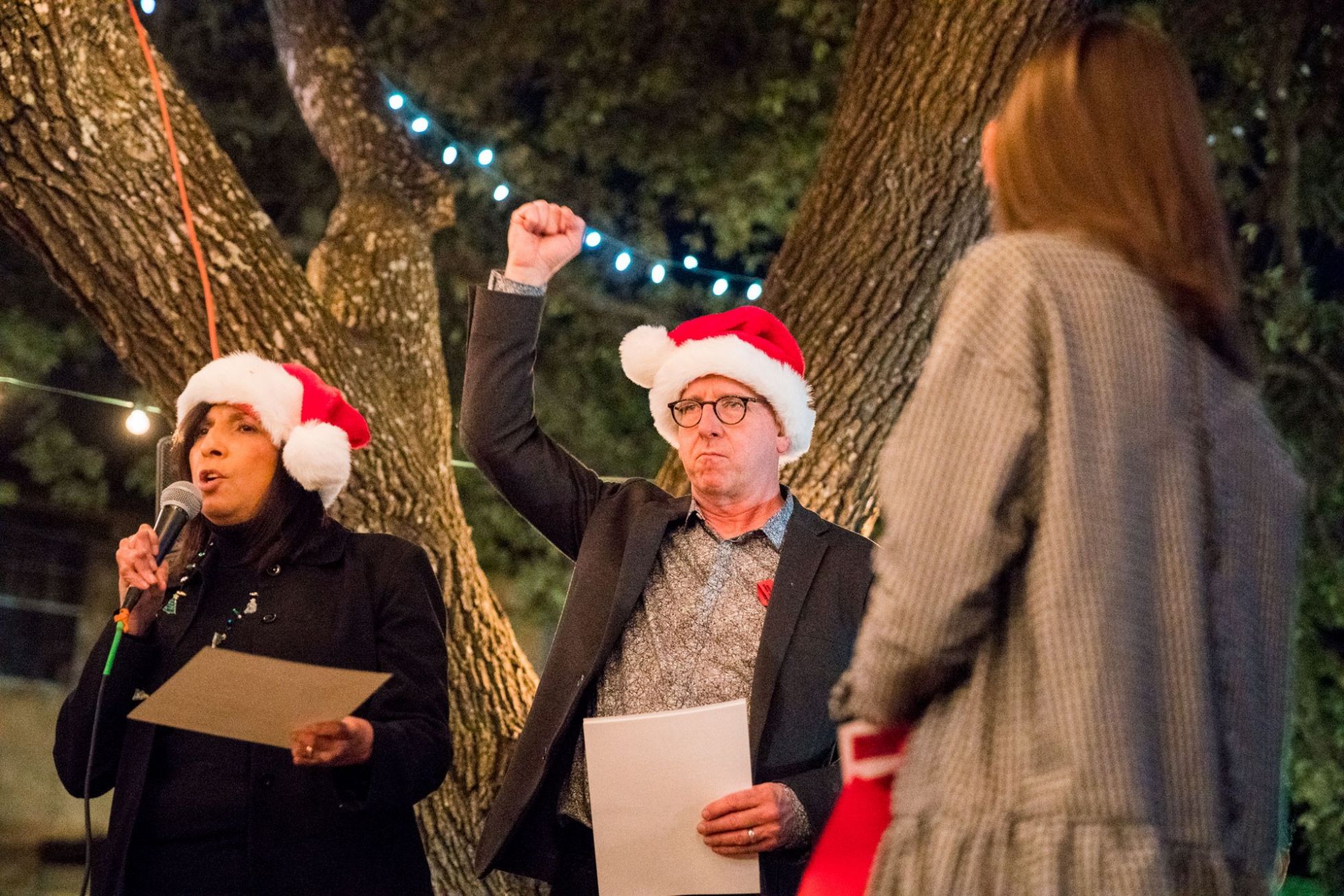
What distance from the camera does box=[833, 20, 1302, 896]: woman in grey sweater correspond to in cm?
149

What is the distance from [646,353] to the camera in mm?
3186

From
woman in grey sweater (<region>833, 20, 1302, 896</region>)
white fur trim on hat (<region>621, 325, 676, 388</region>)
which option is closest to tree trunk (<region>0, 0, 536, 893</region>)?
white fur trim on hat (<region>621, 325, 676, 388</region>)

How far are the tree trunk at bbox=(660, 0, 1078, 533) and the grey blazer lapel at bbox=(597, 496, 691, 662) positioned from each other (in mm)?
1200

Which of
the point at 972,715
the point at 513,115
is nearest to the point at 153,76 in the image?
the point at 972,715

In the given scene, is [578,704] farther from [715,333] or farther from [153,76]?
[153,76]

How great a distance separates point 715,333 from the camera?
125 inches

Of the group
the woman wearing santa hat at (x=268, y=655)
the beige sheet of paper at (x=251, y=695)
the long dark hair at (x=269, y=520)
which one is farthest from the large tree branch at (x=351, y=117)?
the beige sheet of paper at (x=251, y=695)

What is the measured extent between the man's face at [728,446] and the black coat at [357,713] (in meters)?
0.63

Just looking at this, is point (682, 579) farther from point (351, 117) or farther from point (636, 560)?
point (351, 117)

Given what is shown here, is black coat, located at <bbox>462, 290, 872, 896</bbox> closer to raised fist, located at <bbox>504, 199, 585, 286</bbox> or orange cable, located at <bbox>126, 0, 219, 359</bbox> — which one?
raised fist, located at <bbox>504, 199, 585, 286</bbox>

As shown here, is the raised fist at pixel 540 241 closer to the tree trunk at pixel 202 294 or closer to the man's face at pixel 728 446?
the man's face at pixel 728 446

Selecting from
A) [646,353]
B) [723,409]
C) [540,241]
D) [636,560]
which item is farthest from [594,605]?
[540,241]

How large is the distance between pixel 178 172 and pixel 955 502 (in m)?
2.94

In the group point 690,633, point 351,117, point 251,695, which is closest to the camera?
point 251,695
